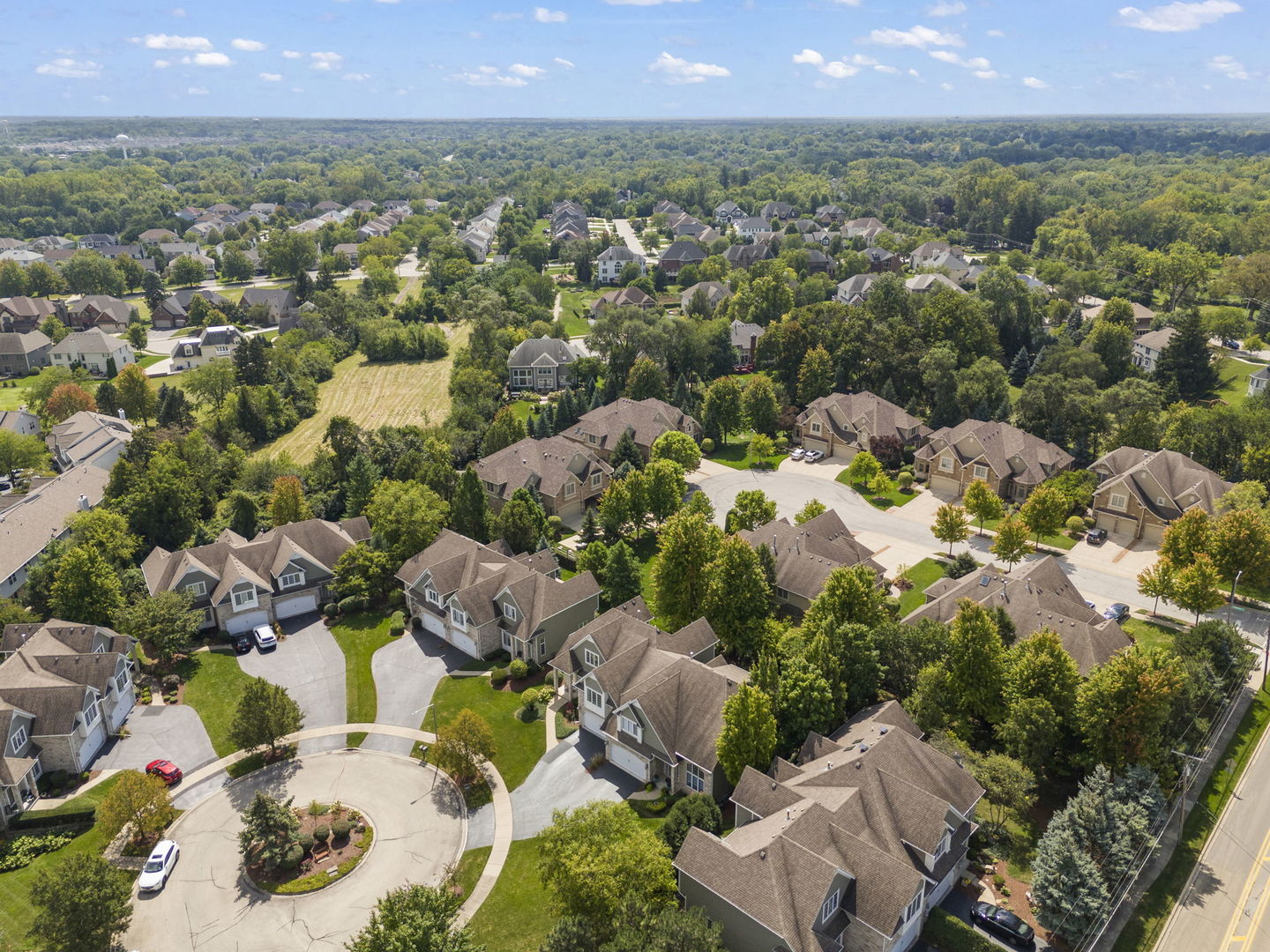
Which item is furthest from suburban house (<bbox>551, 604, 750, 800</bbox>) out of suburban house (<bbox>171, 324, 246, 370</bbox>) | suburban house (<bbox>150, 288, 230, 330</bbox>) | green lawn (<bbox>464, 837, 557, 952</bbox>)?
suburban house (<bbox>150, 288, 230, 330</bbox>)

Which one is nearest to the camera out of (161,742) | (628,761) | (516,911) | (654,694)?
(516,911)

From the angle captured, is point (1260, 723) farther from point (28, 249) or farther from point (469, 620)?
point (28, 249)

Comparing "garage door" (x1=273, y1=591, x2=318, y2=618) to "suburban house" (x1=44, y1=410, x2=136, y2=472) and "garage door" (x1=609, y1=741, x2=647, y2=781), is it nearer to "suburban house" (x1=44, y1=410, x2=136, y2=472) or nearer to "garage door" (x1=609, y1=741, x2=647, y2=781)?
"garage door" (x1=609, y1=741, x2=647, y2=781)

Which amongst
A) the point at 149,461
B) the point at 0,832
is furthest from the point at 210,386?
the point at 0,832

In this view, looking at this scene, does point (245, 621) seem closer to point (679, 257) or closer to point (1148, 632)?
point (1148, 632)

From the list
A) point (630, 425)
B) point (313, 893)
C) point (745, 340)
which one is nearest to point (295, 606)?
point (313, 893)

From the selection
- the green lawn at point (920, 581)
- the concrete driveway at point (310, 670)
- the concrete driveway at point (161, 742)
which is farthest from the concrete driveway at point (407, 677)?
the green lawn at point (920, 581)
